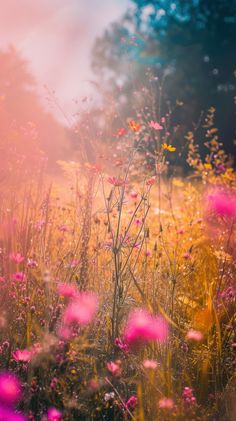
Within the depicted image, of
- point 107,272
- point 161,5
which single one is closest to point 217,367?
point 107,272

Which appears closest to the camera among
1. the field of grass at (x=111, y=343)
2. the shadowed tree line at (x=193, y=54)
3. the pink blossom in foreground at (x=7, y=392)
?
the pink blossom in foreground at (x=7, y=392)

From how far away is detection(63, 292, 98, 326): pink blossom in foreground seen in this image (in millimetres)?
1438

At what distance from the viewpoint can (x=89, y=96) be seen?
291cm

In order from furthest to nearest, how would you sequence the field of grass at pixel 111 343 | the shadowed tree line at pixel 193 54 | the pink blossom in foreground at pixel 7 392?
the shadowed tree line at pixel 193 54, the field of grass at pixel 111 343, the pink blossom in foreground at pixel 7 392

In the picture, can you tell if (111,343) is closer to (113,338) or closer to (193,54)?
(113,338)

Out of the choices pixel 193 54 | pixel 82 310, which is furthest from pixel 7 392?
pixel 193 54

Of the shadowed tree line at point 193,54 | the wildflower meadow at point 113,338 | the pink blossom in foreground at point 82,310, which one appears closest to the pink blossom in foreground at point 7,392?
the wildflower meadow at point 113,338

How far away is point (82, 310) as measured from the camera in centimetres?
150

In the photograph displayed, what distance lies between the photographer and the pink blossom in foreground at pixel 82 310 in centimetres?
144

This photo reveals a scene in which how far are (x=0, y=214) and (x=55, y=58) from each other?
10.5ft

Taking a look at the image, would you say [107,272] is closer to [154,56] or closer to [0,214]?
[0,214]

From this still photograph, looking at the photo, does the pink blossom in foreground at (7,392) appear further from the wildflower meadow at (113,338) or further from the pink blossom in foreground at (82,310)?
the pink blossom in foreground at (82,310)

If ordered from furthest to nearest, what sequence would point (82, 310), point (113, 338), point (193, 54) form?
point (193, 54), point (113, 338), point (82, 310)

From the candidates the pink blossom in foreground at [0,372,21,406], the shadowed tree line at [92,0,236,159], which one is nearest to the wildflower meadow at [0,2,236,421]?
the pink blossom in foreground at [0,372,21,406]
